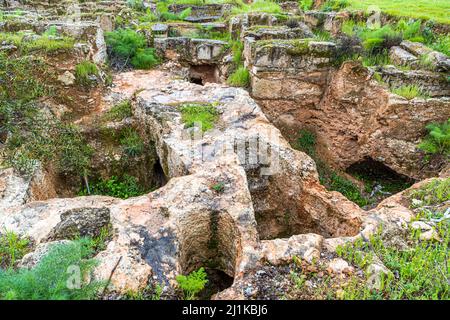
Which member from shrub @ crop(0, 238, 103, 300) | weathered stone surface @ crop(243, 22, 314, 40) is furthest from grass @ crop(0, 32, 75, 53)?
shrub @ crop(0, 238, 103, 300)

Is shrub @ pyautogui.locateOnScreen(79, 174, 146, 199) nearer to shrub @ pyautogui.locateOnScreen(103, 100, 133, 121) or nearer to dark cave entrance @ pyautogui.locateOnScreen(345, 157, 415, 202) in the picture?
shrub @ pyautogui.locateOnScreen(103, 100, 133, 121)

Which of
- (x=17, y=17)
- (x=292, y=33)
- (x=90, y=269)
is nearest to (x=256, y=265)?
(x=90, y=269)

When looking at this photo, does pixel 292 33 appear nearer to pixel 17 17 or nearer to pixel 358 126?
pixel 358 126

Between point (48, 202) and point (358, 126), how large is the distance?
643 cm

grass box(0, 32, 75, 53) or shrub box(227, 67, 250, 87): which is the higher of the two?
grass box(0, 32, 75, 53)

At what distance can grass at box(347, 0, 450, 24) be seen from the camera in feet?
36.0

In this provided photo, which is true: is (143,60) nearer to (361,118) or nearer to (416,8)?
(361,118)

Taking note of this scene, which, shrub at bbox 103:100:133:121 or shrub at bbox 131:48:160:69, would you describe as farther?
shrub at bbox 131:48:160:69

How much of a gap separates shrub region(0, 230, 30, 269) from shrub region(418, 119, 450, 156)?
7148mm

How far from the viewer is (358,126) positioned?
779 cm

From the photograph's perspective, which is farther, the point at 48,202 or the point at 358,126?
the point at 358,126

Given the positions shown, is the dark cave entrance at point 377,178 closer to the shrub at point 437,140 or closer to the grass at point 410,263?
the shrub at point 437,140

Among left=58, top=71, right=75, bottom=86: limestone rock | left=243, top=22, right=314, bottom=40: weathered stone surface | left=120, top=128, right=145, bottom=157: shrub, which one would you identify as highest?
left=243, top=22, right=314, bottom=40: weathered stone surface
